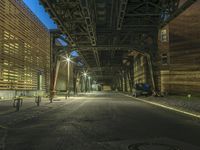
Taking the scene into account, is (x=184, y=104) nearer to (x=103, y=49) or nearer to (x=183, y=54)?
(x=183, y=54)

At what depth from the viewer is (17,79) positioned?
3819 centimetres

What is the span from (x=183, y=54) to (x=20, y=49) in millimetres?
21547

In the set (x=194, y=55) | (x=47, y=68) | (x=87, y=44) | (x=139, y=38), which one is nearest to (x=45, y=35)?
(x=47, y=68)

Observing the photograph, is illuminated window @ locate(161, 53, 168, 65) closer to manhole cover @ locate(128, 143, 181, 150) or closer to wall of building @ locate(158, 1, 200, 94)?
wall of building @ locate(158, 1, 200, 94)

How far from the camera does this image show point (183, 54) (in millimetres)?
38312

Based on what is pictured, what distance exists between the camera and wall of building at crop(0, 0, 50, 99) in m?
33.8

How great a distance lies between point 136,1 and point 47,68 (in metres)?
33.3

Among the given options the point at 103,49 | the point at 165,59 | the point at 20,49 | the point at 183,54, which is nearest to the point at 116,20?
the point at 103,49

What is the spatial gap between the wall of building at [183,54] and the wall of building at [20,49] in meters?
18.4

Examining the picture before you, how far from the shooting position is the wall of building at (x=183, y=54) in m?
35.7

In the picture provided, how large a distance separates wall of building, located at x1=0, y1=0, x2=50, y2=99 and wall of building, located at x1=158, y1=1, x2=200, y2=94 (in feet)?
60.5

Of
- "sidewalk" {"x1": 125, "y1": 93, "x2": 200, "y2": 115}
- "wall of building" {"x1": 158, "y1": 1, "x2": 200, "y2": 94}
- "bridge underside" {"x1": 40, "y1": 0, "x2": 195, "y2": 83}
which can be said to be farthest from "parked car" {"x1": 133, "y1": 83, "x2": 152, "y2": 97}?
"sidewalk" {"x1": 125, "y1": 93, "x2": 200, "y2": 115}

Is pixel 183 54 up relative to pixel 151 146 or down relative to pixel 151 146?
up

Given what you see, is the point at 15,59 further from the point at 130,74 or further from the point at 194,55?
the point at 130,74
